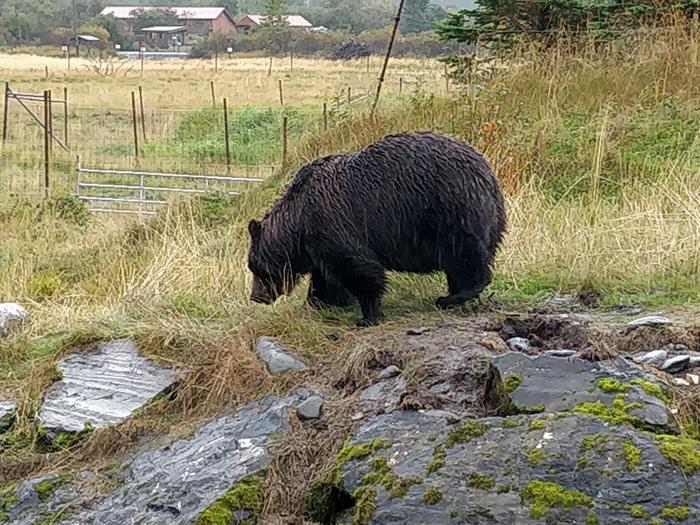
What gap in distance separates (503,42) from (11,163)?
1370 cm

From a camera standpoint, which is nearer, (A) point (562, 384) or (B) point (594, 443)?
(B) point (594, 443)

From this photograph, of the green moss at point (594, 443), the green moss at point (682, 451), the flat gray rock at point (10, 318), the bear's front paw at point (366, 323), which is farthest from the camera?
the flat gray rock at point (10, 318)

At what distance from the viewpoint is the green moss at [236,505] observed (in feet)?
14.6

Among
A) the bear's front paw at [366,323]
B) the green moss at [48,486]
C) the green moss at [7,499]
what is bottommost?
the green moss at [7,499]

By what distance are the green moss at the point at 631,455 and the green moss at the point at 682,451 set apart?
10 centimetres

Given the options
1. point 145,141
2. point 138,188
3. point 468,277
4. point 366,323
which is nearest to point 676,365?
point 468,277

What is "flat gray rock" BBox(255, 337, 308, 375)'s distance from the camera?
18.4 feet

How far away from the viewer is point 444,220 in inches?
256

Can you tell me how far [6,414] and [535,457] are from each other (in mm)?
3324

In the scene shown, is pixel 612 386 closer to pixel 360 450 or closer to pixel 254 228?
pixel 360 450

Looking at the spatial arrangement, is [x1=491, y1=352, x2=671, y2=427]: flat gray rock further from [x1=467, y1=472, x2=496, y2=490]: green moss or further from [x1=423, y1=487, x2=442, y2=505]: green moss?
[x1=423, y1=487, x2=442, y2=505]: green moss

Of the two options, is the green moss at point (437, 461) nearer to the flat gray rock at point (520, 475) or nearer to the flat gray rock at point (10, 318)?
the flat gray rock at point (520, 475)

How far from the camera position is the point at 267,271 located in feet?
22.6

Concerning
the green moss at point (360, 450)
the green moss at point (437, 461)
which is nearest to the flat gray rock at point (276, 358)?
the green moss at point (360, 450)
